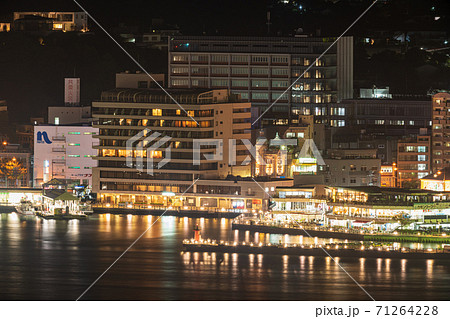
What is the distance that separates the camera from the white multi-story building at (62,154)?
156 feet

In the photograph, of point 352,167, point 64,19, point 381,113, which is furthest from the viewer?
point 64,19

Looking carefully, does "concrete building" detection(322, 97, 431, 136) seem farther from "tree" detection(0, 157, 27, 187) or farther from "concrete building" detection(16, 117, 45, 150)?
"tree" detection(0, 157, 27, 187)

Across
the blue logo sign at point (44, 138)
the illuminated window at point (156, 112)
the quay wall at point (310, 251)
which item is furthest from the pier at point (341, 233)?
the blue logo sign at point (44, 138)

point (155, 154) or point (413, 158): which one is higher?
point (155, 154)

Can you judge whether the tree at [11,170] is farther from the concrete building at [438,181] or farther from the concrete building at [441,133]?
the concrete building at [441,133]

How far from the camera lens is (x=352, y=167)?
4525 centimetres

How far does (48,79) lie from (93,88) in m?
2.55

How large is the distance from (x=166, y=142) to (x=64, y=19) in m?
19.5

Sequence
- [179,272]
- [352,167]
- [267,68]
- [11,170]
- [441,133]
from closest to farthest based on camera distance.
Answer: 1. [179,272]
2. [352,167]
3. [441,133]
4. [11,170]
5. [267,68]

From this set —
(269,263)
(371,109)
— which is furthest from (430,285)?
(371,109)

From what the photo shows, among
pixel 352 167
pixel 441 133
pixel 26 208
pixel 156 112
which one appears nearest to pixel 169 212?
pixel 156 112

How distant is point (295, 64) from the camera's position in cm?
5569

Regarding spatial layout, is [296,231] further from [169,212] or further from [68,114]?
[68,114]

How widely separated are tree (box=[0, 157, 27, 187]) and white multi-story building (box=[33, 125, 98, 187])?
3.49 feet
